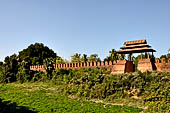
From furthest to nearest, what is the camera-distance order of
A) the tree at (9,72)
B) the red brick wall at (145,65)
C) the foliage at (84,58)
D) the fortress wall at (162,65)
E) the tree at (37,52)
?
the tree at (37,52)
the foliage at (84,58)
the tree at (9,72)
the red brick wall at (145,65)
the fortress wall at (162,65)

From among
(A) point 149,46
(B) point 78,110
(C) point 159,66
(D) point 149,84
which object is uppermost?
(A) point 149,46

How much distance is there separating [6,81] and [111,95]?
18588 mm

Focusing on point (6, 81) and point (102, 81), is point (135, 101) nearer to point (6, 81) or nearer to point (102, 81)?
point (102, 81)

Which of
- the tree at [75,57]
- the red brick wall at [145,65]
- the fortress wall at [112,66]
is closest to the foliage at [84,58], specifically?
the tree at [75,57]

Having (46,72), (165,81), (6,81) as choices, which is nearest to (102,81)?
(165,81)

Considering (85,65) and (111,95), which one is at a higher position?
(85,65)

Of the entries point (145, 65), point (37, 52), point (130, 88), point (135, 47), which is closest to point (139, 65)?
point (145, 65)

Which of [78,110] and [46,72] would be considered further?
[46,72]

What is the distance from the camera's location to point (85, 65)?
22469mm

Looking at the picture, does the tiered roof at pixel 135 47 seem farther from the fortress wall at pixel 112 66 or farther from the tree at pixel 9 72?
the tree at pixel 9 72

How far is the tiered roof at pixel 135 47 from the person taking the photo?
17928 mm

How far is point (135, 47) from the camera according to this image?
18875mm

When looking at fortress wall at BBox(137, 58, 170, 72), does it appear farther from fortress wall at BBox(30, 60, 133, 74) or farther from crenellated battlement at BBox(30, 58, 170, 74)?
fortress wall at BBox(30, 60, 133, 74)

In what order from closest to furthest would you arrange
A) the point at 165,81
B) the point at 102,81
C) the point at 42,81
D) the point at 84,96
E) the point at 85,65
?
the point at 165,81 → the point at 84,96 → the point at 102,81 → the point at 85,65 → the point at 42,81
